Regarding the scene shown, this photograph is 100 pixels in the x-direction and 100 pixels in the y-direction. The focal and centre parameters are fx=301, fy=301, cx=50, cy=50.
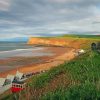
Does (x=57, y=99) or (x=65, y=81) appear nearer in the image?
(x=57, y=99)

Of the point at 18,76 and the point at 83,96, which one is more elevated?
the point at 83,96

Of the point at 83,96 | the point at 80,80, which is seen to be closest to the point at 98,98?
the point at 83,96

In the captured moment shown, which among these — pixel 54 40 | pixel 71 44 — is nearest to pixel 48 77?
pixel 71 44

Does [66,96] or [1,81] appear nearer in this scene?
[66,96]

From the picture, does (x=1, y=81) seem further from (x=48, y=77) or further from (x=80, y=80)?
(x=80, y=80)

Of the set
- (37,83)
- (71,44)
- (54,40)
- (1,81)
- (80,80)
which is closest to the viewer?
(80,80)

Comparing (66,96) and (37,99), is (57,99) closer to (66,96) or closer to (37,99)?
(66,96)

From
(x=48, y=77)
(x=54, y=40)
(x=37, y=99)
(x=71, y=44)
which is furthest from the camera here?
(x=54, y=40)

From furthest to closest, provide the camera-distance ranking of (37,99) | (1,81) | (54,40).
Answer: (54,40) < (1,81) < (37,99)

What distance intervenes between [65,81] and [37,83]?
2742mm

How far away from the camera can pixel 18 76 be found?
2570 cm

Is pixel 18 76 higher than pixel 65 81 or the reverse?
the reverse

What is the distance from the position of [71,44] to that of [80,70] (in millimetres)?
133666

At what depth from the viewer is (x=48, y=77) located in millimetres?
15711
